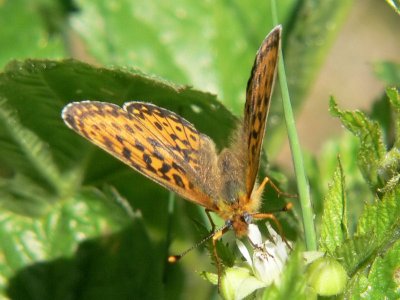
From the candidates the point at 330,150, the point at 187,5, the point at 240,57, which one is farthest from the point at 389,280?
the point at 187,5

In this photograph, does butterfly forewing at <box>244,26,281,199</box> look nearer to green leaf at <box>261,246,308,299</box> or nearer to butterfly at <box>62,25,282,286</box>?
butterfly at <box>62,25,282,286</box>

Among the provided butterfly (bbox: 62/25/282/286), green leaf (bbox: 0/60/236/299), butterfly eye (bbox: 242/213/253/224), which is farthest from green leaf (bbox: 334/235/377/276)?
green leaf (bbox: 0/60/236/299)

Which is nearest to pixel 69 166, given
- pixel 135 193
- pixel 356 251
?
pixel 135 193

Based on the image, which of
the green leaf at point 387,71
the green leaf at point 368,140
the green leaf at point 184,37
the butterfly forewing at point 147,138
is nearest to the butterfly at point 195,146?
the butterfly forewing at point 147,138

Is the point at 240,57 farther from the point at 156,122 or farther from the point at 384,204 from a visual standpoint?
the point at 384,204

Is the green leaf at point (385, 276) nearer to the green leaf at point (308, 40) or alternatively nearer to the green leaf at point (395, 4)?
the green leaf at point (395, 4)

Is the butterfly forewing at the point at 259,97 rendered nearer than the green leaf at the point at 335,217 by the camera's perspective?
No

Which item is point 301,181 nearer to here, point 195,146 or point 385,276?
point 385,276
